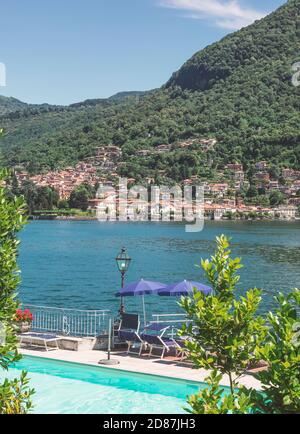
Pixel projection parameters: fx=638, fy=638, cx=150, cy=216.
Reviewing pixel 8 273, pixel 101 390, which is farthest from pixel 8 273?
pixel 101 390

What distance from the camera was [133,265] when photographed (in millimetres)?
58312

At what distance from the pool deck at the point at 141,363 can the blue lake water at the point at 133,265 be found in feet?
64.2

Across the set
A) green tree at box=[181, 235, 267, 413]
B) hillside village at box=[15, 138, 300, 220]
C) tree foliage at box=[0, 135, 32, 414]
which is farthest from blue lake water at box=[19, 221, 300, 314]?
hillside village at box=[15, 138, 300, 220]

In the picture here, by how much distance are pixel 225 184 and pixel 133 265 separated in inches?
3192

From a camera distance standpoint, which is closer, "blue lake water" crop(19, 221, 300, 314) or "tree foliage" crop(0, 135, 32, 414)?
"tree foliage" crop(0, 135, 32, 414)

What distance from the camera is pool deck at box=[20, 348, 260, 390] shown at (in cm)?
1100

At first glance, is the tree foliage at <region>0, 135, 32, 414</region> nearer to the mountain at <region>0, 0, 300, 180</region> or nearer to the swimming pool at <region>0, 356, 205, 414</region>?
the swimming pool at <region>0, 356, 205, 414</region>

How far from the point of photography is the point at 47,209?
13550 centimetres

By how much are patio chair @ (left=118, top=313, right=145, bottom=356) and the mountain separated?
421 feet

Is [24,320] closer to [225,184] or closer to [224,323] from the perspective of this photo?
[224,323]

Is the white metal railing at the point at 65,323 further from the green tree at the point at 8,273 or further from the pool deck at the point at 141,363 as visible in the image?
the green tree at the point at 8,273

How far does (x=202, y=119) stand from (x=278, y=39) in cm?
3591

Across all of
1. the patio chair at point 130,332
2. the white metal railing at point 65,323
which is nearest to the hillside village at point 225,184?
the white metal railing at point 65,323

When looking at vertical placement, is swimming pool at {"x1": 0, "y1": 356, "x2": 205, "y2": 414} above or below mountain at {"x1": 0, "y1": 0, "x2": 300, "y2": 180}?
below
